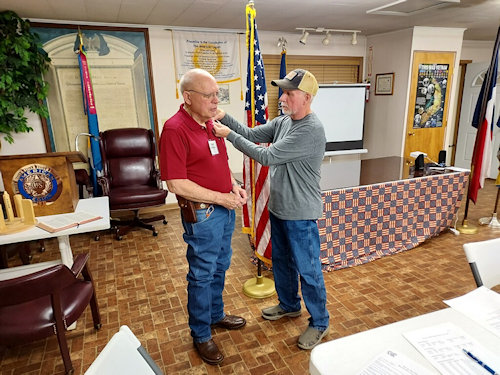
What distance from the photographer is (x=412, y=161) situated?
4070mm

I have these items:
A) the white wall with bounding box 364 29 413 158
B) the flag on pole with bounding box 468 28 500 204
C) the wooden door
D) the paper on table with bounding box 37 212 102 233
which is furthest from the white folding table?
the white wall with bounding box 364 29 413 158

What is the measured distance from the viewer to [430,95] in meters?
5.61

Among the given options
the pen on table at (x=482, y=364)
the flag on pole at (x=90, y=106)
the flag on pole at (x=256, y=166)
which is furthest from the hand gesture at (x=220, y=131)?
the flag on pole at (x=90, y=106)

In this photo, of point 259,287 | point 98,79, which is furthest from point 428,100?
point 98,79

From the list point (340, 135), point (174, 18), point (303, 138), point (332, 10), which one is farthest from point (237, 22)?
point (303, 138)

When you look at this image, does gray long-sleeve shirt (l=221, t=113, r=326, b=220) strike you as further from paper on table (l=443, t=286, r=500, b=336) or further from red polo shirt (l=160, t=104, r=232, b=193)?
paper on table (l=443, t=286, r=500, b=336)

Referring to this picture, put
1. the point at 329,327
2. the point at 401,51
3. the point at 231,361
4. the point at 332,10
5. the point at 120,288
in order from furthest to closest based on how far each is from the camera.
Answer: the point at 401,51 → the point at 332,10 → the point at 120,288 → the point at 329,327 → the point at 231,361

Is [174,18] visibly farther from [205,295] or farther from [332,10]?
[205,295]

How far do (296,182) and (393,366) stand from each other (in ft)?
3.83

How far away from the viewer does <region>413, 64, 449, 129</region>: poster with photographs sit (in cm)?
547

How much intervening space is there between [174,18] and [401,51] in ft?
11.8

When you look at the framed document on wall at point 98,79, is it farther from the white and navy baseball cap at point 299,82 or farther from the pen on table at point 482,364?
the pen on table at point 482,364

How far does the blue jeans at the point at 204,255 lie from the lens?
1853mm

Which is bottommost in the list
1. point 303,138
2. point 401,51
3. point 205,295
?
point 205,295
